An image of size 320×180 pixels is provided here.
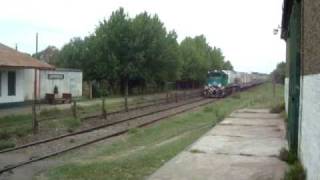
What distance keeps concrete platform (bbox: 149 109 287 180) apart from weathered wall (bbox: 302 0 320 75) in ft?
7.53

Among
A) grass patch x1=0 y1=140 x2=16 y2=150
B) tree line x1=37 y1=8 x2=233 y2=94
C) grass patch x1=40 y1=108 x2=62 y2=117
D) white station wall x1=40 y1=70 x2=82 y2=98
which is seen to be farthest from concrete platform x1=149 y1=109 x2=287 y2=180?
tree line x1=37 y1=8 x2=233 y2=94

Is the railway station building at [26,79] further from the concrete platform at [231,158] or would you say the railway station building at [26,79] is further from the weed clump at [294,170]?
the weed clump at [294,170]

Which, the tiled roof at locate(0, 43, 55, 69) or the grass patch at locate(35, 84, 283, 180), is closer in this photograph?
the grass patch at locate(35, 84, 283, 180)

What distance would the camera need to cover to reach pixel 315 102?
698 cm

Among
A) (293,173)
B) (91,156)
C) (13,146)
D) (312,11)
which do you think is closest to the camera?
(312,11)

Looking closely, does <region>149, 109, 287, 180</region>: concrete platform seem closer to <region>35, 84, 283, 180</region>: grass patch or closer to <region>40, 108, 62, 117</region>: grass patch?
<region>35, 84, 283, 180</region>: grass patch

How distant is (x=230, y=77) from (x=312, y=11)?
165 ft

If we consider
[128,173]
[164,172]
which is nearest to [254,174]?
[164,172]

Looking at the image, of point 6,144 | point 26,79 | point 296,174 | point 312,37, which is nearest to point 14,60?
point 26,79

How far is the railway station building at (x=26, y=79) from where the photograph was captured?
31.1 meters

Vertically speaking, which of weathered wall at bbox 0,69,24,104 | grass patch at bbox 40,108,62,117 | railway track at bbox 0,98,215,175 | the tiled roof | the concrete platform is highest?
the tiled roof

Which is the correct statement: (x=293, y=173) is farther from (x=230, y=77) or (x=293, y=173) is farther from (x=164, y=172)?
(x=230, y=77)

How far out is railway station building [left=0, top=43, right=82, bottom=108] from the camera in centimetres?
3106

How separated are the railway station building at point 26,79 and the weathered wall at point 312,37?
872 inches
